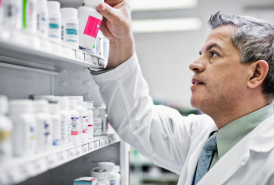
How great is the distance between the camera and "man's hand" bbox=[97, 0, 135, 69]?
45.1 inches

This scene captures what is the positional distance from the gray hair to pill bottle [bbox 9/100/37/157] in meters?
1.09

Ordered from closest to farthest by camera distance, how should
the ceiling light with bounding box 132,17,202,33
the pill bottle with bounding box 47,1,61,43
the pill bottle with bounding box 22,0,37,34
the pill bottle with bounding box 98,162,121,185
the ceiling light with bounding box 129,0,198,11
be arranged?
the pill bottle with bounding box 22,0,37,34 < the pill bottle with bounding box 47,1,61,43 < the pill bottle with bounding box 98,162,121,185 < the ceiling light with bounding box 129,0,198,11 < the ceiling light with bounding box 132,17,202,33

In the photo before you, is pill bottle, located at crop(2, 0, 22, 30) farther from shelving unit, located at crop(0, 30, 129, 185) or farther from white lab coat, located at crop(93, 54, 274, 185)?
white lab coat, located at crop(93, 54, 274, 185)

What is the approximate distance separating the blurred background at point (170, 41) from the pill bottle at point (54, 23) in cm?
252

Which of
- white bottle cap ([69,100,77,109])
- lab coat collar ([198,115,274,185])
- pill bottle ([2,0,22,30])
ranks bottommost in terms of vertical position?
lab coat collar ([198,115,274,185])

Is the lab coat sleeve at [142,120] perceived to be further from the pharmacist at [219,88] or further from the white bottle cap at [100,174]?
the white bottle cap at [100,174]

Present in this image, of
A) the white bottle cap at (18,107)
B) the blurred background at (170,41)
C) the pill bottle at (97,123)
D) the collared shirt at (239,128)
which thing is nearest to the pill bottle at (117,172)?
the pill bottle at (97,123)

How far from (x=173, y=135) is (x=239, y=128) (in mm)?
437

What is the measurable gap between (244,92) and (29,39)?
1.09 meters

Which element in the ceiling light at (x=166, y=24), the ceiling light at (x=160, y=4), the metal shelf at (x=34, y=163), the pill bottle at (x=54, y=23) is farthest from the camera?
the ceiling light at (x=166, y=24)

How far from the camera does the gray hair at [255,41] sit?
127 cm

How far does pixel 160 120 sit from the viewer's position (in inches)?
60.9

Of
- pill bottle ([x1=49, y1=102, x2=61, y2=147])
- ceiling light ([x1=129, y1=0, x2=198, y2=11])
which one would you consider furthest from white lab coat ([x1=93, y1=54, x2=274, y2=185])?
ceiling light ([x1=129, y1=0, x2=198, y2=11])

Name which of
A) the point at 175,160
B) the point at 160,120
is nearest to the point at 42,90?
the point at 160,120
